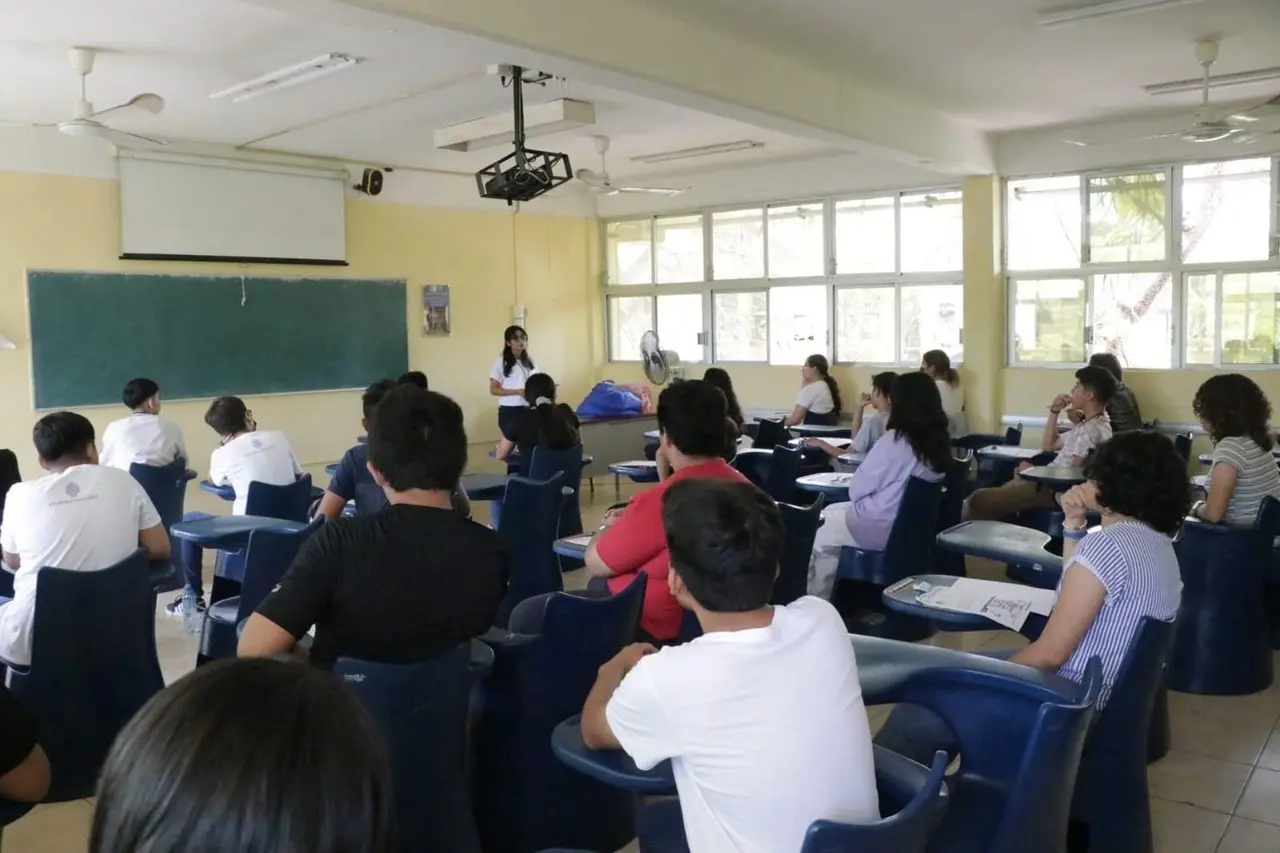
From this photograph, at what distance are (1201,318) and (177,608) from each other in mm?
7132

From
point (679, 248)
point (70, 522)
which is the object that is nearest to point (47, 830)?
point (70, 522)

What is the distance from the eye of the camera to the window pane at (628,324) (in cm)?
1084

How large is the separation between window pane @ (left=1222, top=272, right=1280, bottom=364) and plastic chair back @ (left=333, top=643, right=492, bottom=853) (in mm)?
7184

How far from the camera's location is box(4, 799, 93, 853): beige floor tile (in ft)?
9.73

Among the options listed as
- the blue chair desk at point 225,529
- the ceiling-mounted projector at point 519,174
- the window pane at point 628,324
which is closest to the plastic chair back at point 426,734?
the blue chair desk at point 225,529

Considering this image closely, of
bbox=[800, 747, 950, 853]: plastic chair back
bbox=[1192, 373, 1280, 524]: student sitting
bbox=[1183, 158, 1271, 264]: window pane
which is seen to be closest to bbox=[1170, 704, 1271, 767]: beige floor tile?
bbox=[1192, 373, 1280, 524]: student sitting

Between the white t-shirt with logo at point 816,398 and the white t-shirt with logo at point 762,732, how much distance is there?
6.98 m

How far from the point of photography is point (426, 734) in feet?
6.84

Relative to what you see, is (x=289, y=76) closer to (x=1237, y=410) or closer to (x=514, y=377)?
(x=514, y=377)

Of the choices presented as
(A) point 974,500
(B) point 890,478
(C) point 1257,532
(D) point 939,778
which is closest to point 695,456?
(B) point 890,478

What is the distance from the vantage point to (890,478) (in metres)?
4.32

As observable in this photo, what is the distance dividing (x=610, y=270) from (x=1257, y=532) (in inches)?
305

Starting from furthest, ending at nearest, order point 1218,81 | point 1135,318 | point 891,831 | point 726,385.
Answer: point 1135,318, point 726,385, point 1218,81, point 891,831

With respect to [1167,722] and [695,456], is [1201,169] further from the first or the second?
[695,456]
